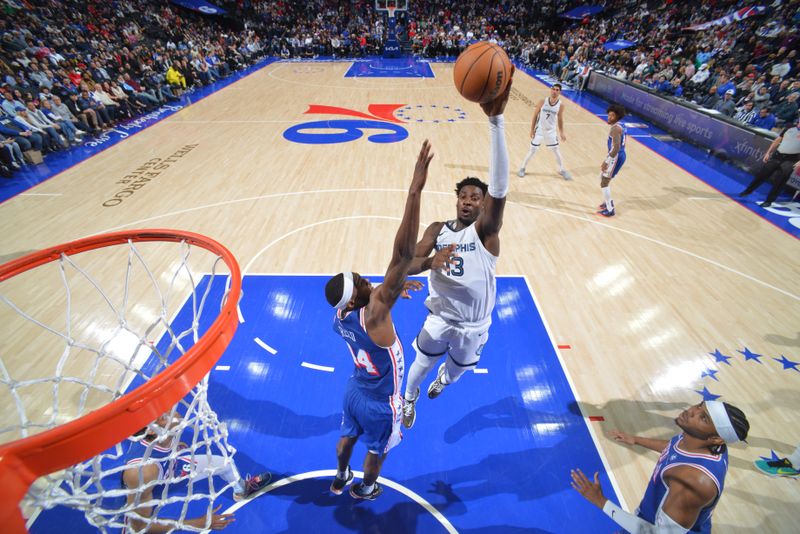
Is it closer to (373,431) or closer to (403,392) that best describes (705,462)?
(373,431)

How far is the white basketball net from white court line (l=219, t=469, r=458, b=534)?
1.14ft

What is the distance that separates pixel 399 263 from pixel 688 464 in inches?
72.7

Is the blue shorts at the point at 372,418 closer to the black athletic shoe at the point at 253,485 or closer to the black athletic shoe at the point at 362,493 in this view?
the black athletic shoe at the point at 362,493

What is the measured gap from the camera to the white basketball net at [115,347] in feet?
9.21

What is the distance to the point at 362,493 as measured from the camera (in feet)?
10.0

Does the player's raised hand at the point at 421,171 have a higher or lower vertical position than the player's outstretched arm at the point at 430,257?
higher

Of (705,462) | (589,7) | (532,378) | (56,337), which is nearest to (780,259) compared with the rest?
(532,378)

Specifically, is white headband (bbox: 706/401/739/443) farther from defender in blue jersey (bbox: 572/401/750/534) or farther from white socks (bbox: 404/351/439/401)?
white socks (bbox: 404/351/439/401)

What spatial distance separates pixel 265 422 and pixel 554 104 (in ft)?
24.7

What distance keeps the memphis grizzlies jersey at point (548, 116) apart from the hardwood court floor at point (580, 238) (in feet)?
3.53

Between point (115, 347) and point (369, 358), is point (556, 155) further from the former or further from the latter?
point (115, 347)

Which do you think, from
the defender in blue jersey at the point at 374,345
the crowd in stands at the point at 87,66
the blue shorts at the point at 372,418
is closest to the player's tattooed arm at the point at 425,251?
the defender in blue jersey at the point at 374,345

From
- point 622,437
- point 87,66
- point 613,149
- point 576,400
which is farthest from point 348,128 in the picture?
point 622,437

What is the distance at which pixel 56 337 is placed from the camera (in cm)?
461
